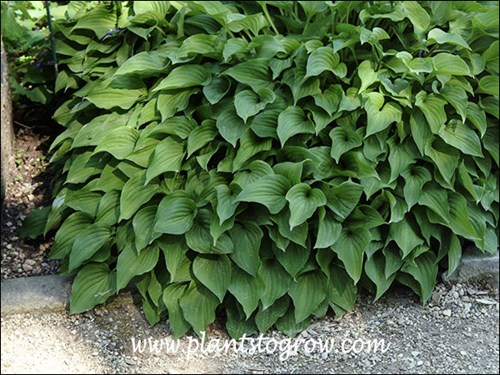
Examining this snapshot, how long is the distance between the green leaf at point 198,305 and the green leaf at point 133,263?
0.70ft

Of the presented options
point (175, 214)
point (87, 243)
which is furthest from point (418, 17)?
point (87, 243)

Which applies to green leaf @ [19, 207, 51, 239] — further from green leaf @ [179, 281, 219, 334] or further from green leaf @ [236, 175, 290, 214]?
green leaf @ [236, 175, 290, 214]

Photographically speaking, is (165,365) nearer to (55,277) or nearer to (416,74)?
(55,277)

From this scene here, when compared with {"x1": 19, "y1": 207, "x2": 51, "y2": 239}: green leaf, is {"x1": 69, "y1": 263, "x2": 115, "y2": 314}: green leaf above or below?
below

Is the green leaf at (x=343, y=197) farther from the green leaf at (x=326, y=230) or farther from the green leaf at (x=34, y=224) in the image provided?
the green leaf at (x=34, y=224)

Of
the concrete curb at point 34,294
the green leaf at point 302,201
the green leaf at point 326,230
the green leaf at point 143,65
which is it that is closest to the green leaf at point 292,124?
the green leaf at point 302,201

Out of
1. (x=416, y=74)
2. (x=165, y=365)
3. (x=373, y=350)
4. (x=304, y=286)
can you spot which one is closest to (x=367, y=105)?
(x=416, y=74)

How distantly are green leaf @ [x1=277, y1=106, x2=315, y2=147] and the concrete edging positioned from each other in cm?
102

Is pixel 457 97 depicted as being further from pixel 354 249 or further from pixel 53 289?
pixel 53 289

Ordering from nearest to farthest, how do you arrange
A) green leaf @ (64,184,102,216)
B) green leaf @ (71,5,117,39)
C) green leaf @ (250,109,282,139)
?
green leaf @ (250,109,282,139) → green leaf @ (64,184,102,216) → green leaf @ (71,5,117,39)

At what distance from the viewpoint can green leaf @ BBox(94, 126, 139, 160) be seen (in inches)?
148

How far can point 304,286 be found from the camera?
11.9 ft

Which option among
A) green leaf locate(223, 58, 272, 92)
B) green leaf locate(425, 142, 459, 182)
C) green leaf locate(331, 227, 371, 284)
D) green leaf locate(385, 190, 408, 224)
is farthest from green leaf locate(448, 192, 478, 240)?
green leaf locate(223, 58, 272, 92)

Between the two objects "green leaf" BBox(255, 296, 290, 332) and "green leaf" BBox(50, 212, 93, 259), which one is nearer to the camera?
"green leaf" BBox(255, 296, 290, 332)
